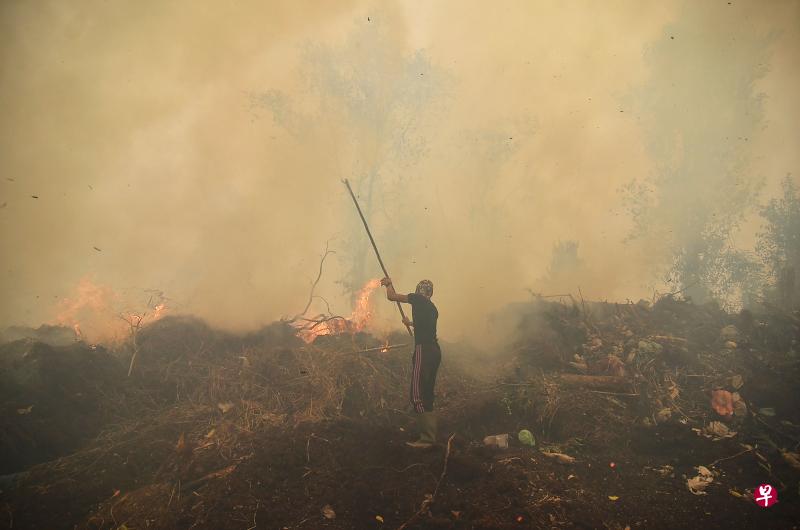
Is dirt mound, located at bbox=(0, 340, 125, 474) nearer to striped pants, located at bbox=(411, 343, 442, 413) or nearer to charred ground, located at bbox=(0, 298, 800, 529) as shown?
charred ground, located at bbox=(0, 298, 800, 529)

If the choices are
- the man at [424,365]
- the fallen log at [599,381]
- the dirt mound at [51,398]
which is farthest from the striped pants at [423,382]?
the dirt mound at [51,398]

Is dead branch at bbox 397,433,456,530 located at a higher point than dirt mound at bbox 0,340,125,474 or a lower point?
lower

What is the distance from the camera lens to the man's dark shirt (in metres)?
5.95

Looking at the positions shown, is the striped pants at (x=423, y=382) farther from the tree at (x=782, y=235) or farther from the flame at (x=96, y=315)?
the tree at (x=782, y=235)

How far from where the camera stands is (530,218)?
20.4m

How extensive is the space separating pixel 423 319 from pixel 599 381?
388cm

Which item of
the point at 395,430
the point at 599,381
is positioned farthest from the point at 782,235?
the point at 395,430

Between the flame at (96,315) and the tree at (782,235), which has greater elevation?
the tree at (782,235)

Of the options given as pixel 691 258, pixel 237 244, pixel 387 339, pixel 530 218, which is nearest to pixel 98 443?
pixel 387 339

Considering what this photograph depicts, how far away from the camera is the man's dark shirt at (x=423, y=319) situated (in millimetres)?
5953

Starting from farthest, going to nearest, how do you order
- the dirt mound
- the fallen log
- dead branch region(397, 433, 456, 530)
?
1. the fallen log
2. the dirt mound
3. dead branch region(397, 433, 456, 530)

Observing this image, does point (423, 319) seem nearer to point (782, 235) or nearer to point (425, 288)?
point (425, 288)

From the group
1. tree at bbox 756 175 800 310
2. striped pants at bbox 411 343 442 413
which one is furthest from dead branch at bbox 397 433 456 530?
tree at bbox 756 175 800 310

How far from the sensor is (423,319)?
597 centimetres
